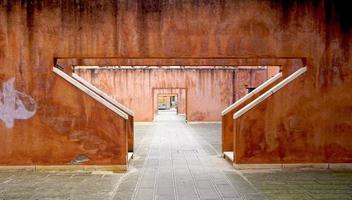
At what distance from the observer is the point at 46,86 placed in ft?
27.3

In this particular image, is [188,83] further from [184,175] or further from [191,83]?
[184,175]

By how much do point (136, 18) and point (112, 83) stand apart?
16.0 metres

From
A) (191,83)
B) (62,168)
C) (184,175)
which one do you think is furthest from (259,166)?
(191,83)

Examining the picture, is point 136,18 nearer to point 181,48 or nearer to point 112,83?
point 181,48

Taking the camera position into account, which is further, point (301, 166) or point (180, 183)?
point (301, 166)

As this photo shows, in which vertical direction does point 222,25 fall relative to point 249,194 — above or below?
above

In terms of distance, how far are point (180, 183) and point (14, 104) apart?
427 cm

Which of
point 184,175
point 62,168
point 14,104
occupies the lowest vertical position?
point 184,175

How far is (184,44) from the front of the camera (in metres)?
8.41

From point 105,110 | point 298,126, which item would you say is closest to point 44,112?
point 105,110

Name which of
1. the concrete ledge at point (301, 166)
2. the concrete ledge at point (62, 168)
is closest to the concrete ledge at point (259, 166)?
the concrete ledge at point (301, 166)

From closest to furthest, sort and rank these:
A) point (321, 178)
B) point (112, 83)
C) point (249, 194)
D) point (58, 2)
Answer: point (249, 194), point (321, 178), point (58, 2), point (112, 83)

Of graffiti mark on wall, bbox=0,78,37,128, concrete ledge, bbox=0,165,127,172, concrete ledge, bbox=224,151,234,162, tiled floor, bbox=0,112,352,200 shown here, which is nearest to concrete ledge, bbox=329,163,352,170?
tiled floor, bbox=0,112,352,200

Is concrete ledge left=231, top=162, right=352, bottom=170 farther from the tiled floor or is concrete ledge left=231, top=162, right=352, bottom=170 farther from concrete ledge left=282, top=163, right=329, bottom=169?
the tiled floor
